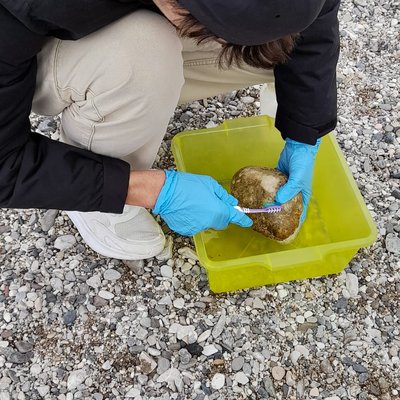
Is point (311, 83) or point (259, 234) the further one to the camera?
point (259, 234)

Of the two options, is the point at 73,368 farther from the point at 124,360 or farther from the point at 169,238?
the point at 169,238

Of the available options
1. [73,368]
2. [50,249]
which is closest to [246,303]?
[73,368]

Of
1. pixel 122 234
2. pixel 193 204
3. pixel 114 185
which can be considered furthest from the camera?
pixel 122 234

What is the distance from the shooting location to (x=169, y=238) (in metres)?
1.85

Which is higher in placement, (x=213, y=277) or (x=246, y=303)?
(x=213, y=277)

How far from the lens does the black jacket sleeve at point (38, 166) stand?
1206mm

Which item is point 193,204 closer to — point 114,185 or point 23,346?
point 114,185

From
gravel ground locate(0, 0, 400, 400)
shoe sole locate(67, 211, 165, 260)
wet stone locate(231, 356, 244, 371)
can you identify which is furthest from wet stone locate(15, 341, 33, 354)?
wet stone locate(231, 356, 244, 371)

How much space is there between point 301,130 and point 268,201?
23 cm

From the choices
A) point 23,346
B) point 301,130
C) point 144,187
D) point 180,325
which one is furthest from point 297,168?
point 23,346

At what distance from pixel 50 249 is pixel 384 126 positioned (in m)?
1.29

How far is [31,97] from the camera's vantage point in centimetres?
129

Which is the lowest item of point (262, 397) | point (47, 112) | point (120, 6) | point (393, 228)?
point (262, 397)

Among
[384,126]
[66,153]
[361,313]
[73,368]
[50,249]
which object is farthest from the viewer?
[384,126]
